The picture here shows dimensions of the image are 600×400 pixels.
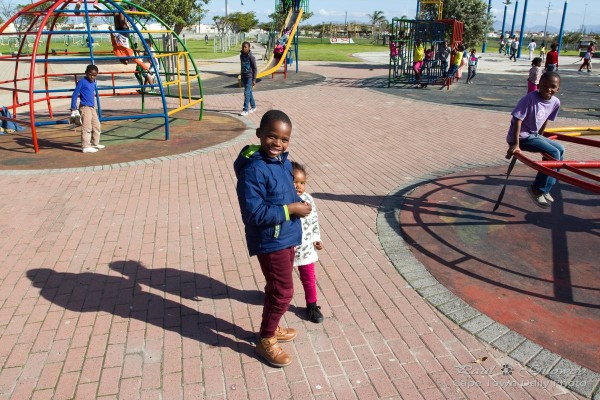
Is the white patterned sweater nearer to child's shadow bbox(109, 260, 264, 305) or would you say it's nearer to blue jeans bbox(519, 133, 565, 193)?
child's shadow bbox(109, 260, 264, 305)

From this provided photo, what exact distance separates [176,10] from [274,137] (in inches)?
775

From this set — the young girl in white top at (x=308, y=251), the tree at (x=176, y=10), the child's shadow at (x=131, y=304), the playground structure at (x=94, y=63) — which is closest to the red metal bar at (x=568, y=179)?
the young girl in white top at (x=308, y=251)

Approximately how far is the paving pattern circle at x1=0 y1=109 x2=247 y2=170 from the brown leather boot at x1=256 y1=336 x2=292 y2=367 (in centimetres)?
550

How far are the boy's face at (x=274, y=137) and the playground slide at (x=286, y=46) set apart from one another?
15.5 m

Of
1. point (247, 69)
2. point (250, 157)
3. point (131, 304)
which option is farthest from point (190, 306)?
point (247, 69)

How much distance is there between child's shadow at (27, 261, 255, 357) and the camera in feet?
10.9

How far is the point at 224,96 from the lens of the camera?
1491 centimetres

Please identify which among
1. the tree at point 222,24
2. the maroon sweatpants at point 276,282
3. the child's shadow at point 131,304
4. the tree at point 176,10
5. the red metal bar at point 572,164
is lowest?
the child's shadow at point 131,304

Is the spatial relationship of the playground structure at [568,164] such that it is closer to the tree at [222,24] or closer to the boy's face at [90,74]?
the boy's face at [90,74]

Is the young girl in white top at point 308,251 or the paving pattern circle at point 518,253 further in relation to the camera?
the paving pattern circle at point 518,253

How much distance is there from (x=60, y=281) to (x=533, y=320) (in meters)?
3.93

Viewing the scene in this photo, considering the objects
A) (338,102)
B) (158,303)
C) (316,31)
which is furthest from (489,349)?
(316,31)

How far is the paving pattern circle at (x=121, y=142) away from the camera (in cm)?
765

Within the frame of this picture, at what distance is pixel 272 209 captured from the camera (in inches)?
105
